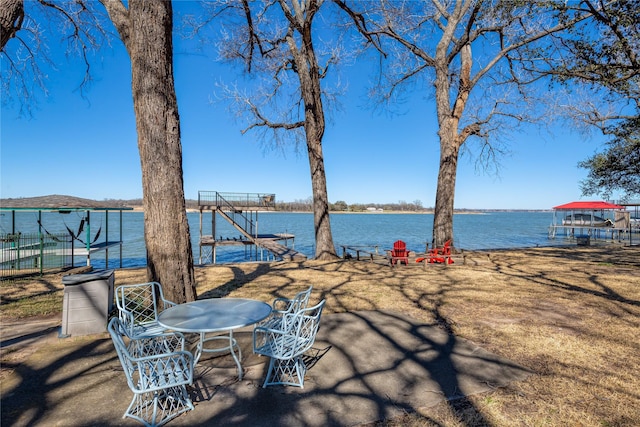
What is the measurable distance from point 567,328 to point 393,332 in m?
2.78

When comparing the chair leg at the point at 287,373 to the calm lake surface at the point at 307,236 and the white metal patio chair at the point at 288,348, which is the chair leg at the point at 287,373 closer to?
the white metal patio chair at the point at 288,348

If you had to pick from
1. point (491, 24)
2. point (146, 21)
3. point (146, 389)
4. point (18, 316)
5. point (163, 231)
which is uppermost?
point (491, 24)

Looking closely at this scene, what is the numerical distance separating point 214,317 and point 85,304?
103 inches

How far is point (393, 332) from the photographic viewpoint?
5.22 metres

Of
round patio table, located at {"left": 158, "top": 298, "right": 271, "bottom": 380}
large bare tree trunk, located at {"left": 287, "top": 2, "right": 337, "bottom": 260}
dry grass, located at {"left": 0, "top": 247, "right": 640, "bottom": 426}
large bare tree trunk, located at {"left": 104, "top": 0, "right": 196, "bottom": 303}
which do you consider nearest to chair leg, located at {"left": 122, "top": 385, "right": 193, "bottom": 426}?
round patio table, located at {"left": 158, "top": 298, "right": 271, "bottom": 380}

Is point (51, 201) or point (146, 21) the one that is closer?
point (146, 21)

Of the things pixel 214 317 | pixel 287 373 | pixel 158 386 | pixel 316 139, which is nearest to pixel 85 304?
pixel 214 317

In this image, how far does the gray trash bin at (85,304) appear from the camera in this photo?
4.96 m

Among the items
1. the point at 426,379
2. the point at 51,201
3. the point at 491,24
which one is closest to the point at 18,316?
the point at 426,379

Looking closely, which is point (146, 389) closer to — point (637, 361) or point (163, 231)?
point (163, 231)

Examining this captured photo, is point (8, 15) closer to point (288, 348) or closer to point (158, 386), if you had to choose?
point (158, 386)

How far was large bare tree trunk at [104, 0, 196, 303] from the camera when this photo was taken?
5.56 m

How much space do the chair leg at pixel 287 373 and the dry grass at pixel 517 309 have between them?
1.05m

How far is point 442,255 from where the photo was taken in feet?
38.8
